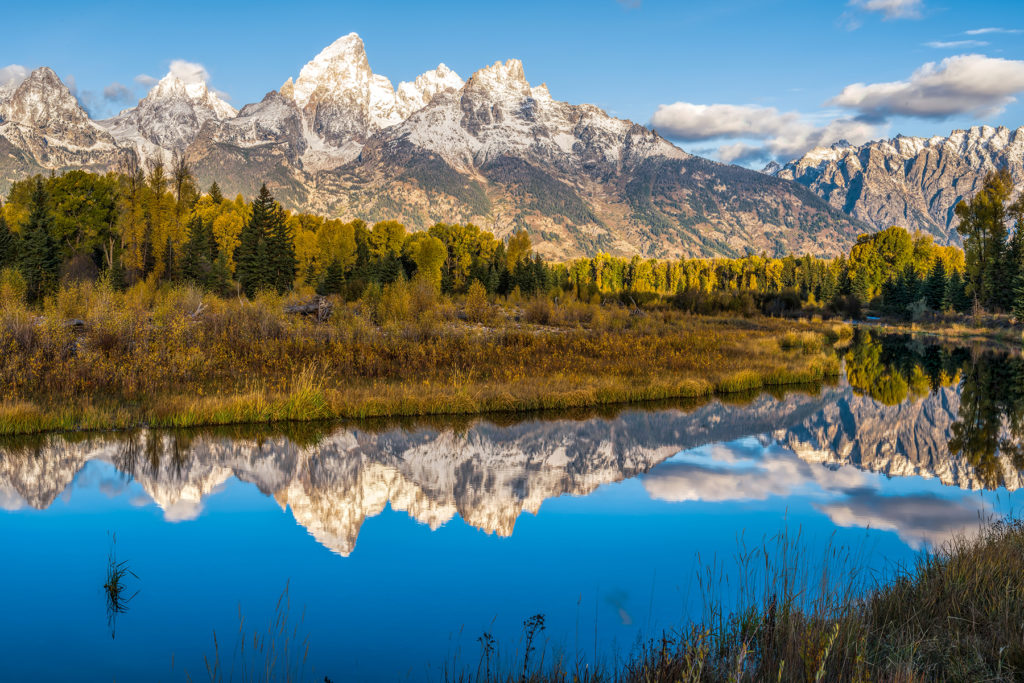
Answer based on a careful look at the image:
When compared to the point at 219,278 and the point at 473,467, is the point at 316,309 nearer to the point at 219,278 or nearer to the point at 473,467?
the point at 473,467

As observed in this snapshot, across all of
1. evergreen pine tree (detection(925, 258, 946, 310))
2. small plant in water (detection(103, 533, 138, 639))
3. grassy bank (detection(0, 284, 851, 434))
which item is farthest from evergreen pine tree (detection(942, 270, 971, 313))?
small plant in water (detection(103, 533, 138, 639))

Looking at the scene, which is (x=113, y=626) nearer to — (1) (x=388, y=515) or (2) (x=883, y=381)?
(1) (x=388, y=515)

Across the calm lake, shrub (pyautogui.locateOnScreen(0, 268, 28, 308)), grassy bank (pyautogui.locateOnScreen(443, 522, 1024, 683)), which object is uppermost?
shrub (pyautogui.locateOnScreen(0, 268, 28, 308))

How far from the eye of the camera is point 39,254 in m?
46.8

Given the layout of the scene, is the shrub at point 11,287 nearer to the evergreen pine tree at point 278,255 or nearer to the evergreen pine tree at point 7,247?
the evergreen pine tree at point 7,247

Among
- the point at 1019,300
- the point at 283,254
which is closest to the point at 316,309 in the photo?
the point at 283,254

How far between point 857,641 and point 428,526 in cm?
647

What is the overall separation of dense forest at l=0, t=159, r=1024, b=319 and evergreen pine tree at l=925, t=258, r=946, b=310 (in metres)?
0.13

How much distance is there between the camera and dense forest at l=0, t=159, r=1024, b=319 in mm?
49875

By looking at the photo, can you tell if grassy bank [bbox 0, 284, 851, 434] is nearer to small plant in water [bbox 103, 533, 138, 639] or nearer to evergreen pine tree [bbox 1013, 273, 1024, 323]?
small plant in water [bbox 103, 533, 138, 639]

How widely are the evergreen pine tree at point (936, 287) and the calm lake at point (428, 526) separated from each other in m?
65.7

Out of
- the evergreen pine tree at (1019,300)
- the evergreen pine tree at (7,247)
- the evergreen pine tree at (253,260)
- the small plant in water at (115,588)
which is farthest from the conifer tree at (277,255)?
the evergreen pine tree at (1019,300)

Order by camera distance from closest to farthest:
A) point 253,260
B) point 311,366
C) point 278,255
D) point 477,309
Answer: point 311,366
point 477,309
point 253,260
point 278,255

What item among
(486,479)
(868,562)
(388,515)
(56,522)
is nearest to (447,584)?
(388,515)
